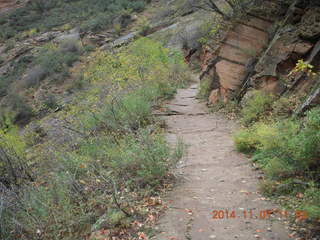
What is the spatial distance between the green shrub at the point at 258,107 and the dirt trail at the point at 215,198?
2.34ft

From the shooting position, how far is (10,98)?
975 inches

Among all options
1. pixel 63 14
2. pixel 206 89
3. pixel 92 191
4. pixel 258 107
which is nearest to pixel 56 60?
pixel 63 14

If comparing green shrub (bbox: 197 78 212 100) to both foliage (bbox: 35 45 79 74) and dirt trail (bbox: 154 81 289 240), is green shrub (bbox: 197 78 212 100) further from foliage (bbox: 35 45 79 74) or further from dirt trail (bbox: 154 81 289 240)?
foliage (bbox: 35 45 79 74)

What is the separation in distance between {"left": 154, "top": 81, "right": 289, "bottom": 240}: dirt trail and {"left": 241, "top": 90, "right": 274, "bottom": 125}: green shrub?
0.71m

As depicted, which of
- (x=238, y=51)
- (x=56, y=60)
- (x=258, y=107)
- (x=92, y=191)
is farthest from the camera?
(x=56, y=60)

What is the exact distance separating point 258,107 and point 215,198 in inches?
179

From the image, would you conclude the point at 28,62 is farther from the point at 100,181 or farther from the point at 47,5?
the point at 100,181

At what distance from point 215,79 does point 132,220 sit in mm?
9368

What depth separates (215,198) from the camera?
513cm

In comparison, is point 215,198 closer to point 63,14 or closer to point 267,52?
point 267,52

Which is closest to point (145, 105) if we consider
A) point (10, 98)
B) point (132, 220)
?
point (132, 220)

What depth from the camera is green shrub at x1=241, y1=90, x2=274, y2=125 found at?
8812 mm
